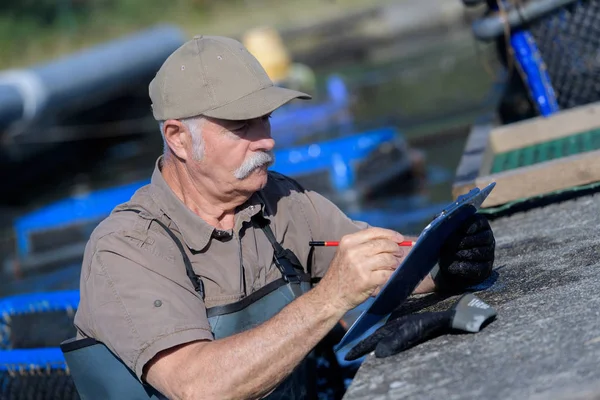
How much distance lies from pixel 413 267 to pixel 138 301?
1029 mm

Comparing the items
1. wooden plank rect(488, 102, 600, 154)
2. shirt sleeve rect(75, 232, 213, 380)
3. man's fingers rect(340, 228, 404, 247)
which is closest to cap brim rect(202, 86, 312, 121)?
shirt sleeve rect(75, 232, 213, 380)

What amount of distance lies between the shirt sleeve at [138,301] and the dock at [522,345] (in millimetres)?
710

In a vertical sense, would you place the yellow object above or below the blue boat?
above

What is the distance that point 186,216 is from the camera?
3.71 m

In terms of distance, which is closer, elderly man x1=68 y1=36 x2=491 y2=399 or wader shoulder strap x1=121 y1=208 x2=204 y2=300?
elderly man x1=68 y1=36 x2=491 y2=399

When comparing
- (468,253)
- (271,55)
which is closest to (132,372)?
(468,253)

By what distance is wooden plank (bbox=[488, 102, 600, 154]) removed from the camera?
584cm

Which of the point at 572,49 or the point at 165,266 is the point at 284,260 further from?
the point at 572,49

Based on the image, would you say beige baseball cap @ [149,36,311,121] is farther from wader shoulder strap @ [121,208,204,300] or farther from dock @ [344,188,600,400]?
dock @ [344,188,600,400]

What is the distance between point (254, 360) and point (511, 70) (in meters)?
4.49

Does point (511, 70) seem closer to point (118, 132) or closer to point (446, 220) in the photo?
point (446, 220)

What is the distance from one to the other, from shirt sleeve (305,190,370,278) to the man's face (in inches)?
20.4

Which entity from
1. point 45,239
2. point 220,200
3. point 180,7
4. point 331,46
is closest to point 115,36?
point 180,7

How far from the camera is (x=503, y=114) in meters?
7.80
